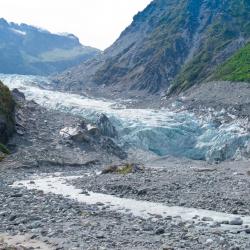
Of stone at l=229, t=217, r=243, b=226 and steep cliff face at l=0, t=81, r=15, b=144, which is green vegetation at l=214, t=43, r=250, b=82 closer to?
steep cliff face at l=0, t=81, r=15, b=144

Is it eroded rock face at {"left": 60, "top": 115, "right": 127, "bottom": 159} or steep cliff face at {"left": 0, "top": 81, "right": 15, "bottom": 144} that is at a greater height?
steep cliff face at {"left": 0, "top": 81, "right": 15, "bottom": 144}

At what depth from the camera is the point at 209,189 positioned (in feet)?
93.8

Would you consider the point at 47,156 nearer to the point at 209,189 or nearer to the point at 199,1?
the point at 209,189

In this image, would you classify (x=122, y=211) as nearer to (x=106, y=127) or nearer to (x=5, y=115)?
(x=5, y=115)

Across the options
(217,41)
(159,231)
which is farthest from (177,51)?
(159,231)

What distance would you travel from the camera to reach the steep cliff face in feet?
170

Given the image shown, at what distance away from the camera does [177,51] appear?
15162cm

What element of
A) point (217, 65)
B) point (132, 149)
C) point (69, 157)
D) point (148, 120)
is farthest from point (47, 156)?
point (217, 65)

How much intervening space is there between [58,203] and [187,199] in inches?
245

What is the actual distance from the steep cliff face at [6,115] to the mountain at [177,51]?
6312 centimetres

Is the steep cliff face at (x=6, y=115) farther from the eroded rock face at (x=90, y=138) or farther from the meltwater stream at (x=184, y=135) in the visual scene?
the meltwater stream at (x=184, y=135)

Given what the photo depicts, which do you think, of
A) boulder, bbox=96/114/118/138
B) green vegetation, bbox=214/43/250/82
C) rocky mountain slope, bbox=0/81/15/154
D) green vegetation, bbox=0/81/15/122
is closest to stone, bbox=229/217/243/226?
rocky mountain slope, bbox=0/81/15/154

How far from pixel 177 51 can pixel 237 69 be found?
51.7 m

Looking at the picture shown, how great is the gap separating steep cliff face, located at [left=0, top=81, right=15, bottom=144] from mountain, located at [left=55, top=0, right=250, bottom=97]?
207ft
